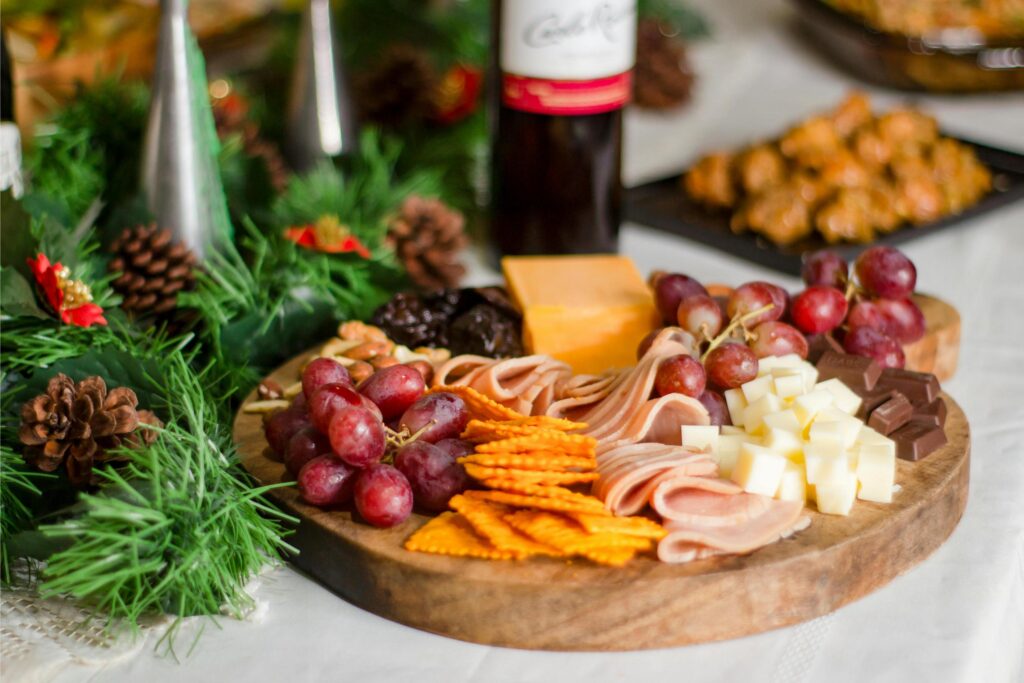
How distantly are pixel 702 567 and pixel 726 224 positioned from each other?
29.7 inches

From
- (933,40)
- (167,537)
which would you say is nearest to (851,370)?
(167,537)

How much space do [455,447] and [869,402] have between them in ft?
1.00

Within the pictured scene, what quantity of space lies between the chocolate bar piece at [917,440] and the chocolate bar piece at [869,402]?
0.09ft

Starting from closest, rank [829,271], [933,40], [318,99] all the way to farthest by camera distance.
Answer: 1. [829,271]
2. [318,99]
3. [933,40]

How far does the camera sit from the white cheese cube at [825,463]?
2.32ft

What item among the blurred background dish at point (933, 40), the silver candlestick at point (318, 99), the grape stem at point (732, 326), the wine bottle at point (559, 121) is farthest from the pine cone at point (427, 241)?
the blurred background dish at point (933, 40)

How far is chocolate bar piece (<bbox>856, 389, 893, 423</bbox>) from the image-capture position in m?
0.82

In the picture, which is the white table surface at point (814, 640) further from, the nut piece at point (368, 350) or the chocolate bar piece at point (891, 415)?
the nut piece at point (368, 350)

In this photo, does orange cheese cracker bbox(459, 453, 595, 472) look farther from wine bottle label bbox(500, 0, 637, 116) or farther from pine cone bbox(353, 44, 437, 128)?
pine cone bbox(353, 44, 437, 128)

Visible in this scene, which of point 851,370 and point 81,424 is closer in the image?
point 81,424

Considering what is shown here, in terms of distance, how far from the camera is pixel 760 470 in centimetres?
71

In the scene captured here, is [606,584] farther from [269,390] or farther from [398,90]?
[398,90]

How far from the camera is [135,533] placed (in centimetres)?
64

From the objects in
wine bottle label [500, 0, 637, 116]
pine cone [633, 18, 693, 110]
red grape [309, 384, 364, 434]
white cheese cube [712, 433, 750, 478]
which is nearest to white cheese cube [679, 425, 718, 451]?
white cheese cube [712, 433, 750, 478]
